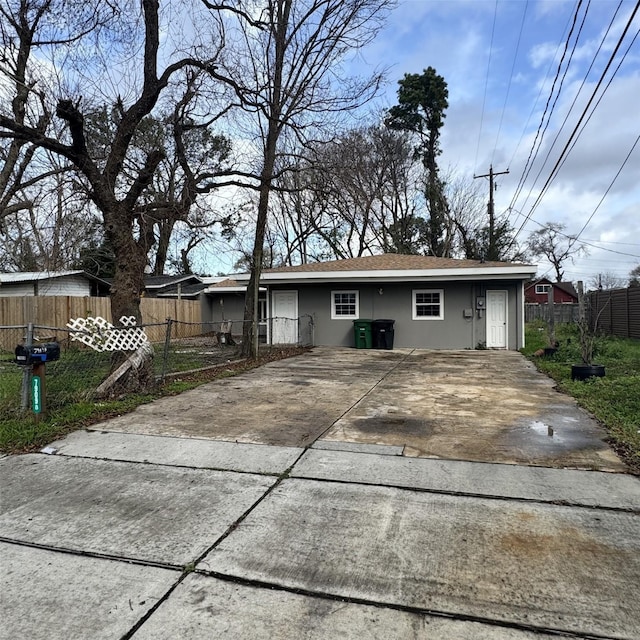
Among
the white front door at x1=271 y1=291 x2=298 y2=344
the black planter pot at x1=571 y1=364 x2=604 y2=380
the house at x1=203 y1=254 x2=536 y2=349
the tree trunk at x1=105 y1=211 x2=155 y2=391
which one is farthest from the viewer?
→ the white front door at x1=271 y1=291 x2=298 y2=344

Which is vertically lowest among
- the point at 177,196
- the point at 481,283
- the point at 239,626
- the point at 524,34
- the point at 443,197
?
the point at 239,626

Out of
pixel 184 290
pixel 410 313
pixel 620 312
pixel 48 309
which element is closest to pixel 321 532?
pixel 410 313

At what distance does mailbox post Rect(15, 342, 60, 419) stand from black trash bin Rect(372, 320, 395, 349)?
37.2 ft

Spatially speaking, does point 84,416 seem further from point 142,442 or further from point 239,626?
point 239,626

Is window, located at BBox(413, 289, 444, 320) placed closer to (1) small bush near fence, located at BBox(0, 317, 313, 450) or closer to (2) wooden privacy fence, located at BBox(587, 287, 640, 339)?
(1) small bush near fence, located at BBox(0, 317, 313, 450)

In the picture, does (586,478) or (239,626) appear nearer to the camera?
(239,626)

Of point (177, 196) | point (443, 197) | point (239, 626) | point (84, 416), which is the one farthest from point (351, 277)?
point (443, 197)

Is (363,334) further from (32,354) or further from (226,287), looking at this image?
(226,287)

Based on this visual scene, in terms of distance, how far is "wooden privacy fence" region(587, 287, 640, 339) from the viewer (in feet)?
53.7

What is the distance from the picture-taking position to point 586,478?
386cm

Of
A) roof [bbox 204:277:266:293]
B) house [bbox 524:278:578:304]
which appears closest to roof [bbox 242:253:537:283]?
roof [bbox 204:277:266:293]

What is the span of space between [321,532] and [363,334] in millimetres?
13001

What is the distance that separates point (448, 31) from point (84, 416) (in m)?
9.53

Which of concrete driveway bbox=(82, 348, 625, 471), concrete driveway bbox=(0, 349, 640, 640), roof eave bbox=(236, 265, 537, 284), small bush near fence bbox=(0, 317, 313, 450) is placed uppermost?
roof eave bbox=(236, 265, 537, 284)
